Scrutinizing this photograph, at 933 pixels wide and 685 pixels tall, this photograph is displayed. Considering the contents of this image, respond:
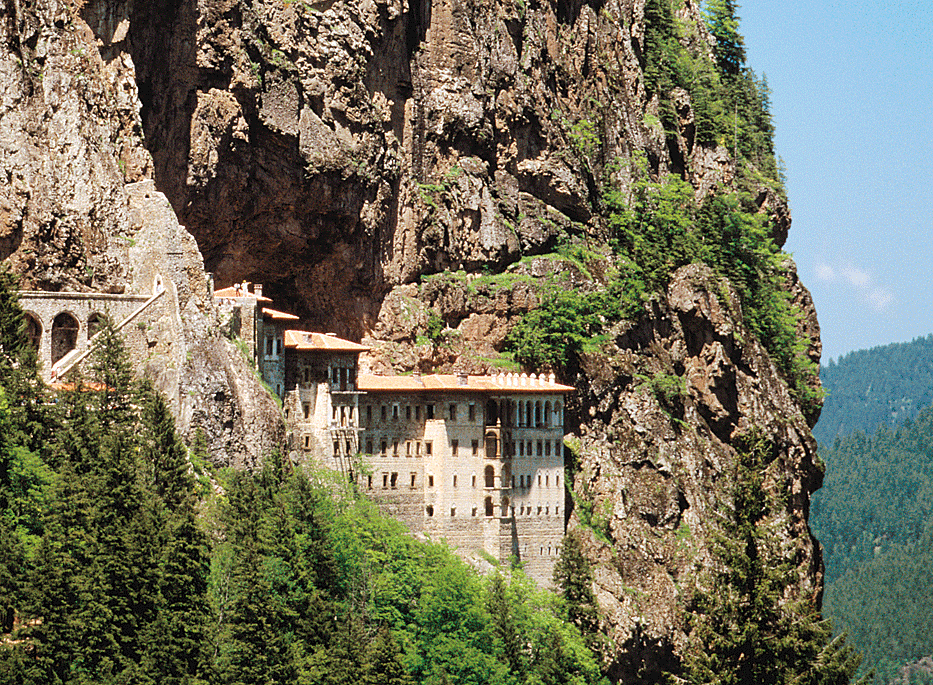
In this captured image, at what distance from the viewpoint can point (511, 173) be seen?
110 m

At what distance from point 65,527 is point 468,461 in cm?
3075

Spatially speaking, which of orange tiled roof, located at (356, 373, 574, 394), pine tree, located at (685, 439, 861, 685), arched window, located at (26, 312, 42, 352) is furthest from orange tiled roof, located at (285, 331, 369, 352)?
pine tree, located at (685, 439, 861, 685)

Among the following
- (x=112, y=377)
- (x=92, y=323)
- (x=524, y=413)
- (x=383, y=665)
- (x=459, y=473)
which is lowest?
(x=383, y=665)

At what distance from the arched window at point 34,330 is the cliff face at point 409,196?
2326mm

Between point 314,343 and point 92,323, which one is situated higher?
point 92,323

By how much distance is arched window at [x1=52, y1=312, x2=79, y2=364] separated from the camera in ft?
258

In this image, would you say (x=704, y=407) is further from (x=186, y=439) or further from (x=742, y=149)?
(x=186, y=439)

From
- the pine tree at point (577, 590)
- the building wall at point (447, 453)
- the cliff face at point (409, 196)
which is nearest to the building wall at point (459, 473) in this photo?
the building wall at point (447, 453)

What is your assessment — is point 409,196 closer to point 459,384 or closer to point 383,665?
point 459,384

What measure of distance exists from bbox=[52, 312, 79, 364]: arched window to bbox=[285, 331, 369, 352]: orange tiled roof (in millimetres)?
11906

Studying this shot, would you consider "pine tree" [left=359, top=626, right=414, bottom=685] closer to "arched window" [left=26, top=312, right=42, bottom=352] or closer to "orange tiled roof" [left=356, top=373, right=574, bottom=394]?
"orange tiled roof" [left=356, top=373, right=574, bottom=394]

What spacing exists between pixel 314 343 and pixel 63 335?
1420 cm

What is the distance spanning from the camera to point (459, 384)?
9375 cm

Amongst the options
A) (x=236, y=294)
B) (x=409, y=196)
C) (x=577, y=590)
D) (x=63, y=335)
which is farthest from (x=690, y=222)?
(x=63, y=335)
